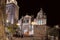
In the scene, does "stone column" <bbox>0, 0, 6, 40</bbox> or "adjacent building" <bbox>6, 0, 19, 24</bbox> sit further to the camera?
"adjacent building" <bbox>6, 0, 19, 24</bbox>

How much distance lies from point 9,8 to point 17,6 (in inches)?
52.9

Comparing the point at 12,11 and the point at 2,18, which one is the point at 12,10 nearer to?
the point at 12,11

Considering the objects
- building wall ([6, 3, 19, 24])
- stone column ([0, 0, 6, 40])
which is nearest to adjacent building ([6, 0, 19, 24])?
building wall ([6, 3, 19, 24])

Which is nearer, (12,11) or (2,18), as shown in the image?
(2,18)

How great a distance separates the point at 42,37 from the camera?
14906mm

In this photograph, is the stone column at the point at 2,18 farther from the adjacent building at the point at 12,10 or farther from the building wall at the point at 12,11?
the building wall at the point at 12,11

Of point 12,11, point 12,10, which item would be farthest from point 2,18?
point 12,10

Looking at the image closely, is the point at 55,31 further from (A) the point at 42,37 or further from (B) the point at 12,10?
(B) the point at 12,10

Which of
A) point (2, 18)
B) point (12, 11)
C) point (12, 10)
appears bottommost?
point (2, 18)

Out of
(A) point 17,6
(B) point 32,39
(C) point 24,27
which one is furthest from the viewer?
(A) point 17,6

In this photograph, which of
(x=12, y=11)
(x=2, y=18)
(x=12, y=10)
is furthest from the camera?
(x=12, y=10)

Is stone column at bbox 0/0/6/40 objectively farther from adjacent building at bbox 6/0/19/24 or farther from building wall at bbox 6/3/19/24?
building wall at bbox 6/3/19/24

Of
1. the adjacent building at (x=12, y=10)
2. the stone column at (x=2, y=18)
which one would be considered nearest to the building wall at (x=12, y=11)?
the adjacent building at (x=12, y=10)

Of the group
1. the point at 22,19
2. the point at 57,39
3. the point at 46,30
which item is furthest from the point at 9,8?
the point at 57,39
